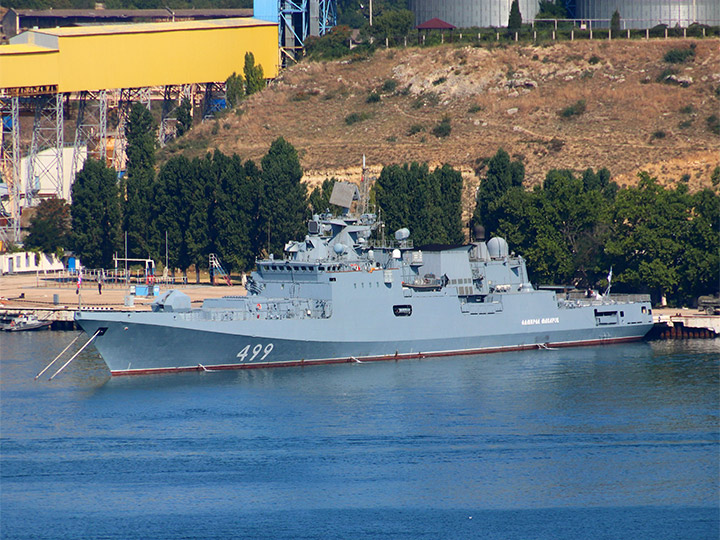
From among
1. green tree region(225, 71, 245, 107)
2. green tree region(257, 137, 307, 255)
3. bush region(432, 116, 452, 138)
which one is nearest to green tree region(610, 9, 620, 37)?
bush region(432, 116, 452, 138)

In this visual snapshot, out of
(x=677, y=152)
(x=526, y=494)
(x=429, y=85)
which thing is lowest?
(x=526, y=494)

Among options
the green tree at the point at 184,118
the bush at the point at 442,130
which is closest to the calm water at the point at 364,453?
the bush at the point at 442,130

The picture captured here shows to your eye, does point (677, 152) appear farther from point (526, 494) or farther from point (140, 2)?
point (140, 2)

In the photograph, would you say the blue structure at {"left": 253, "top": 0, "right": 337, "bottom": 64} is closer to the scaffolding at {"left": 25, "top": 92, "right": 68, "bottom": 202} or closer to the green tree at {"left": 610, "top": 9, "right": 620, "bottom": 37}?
the scaffolding at {"left": 25, "top": 92, "right": 68, "bottom": 202}

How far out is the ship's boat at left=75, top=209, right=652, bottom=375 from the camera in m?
50.2

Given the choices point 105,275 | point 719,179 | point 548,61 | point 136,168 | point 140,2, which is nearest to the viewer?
point 719,179

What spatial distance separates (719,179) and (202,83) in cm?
4721

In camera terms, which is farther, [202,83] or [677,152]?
[202,83]

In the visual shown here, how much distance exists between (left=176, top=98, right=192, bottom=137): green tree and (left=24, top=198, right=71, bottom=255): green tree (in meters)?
15.4

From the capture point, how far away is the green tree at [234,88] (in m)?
102

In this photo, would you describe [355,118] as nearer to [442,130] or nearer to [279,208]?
[442,130]

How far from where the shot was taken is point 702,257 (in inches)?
2549

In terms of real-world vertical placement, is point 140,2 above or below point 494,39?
above

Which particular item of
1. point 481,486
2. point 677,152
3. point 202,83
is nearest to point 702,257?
point 677,152
